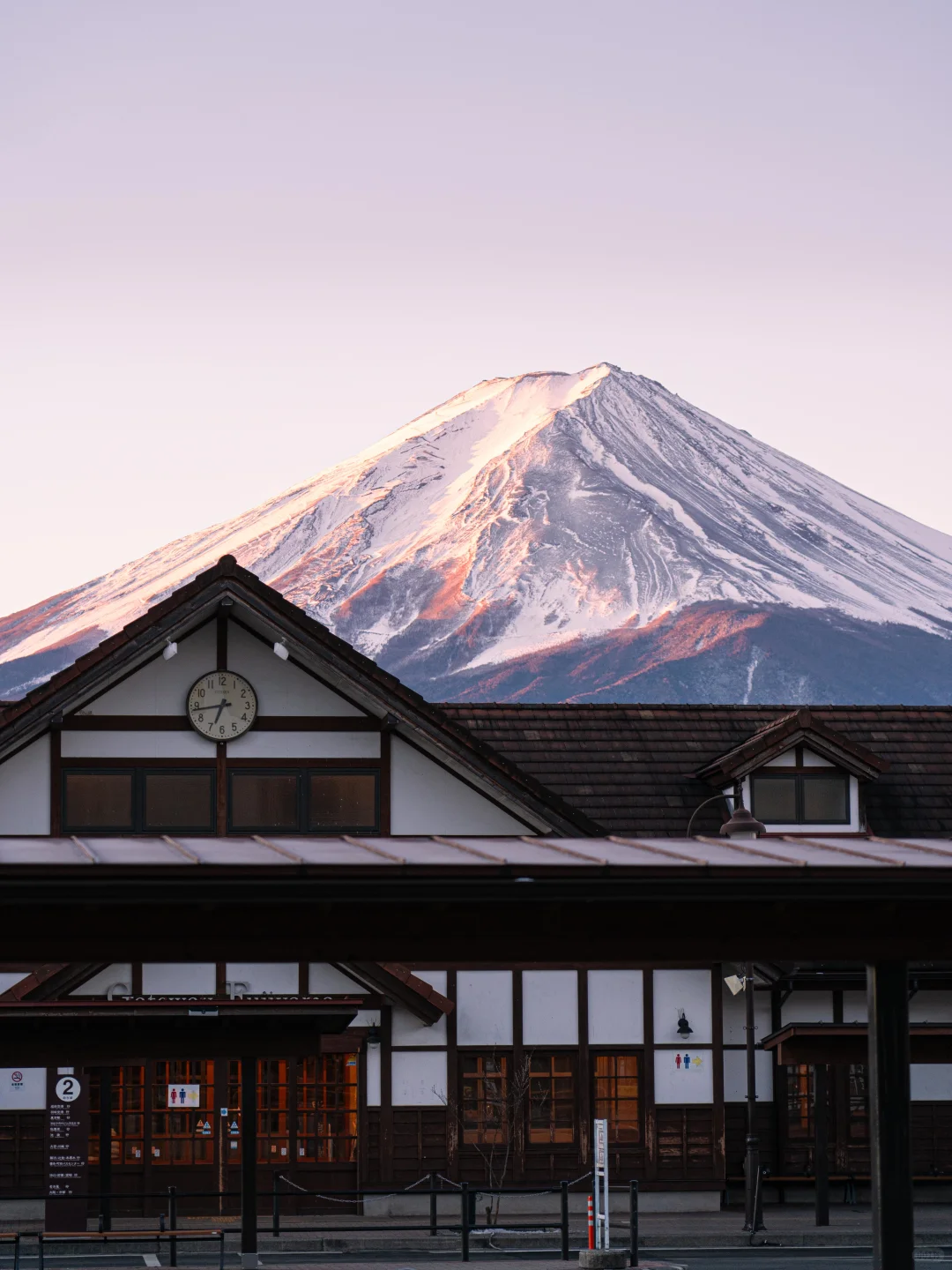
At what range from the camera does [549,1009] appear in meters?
31.9

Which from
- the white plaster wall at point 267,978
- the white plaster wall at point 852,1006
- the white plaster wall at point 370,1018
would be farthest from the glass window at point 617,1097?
the white plaster wall at point 267,978

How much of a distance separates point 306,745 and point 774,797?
8049 mm

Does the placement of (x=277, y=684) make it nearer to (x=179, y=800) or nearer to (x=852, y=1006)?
(x=179, y=800)

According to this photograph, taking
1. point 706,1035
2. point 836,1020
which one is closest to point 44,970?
point 706,1035

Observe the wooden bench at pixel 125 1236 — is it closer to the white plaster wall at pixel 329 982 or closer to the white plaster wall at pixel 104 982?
the white plaster wall at pixel 104 982

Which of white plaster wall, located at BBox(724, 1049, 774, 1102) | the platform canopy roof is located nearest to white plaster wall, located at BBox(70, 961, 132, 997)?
white plaster wall, located at BBox(724, 1049, 774, 1102)

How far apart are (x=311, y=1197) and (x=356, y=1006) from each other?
799 cm

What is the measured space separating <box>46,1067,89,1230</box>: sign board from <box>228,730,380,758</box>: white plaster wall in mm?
5569

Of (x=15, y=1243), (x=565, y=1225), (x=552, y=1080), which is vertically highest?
(x=552, y=1080)

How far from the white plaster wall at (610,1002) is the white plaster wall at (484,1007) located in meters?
1.23

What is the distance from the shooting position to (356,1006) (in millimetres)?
24312

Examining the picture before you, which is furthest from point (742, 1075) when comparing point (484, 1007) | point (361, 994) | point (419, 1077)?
point (361, 994)

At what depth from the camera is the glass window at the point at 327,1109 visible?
31312 mm

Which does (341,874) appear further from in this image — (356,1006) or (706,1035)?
(706,1035)
